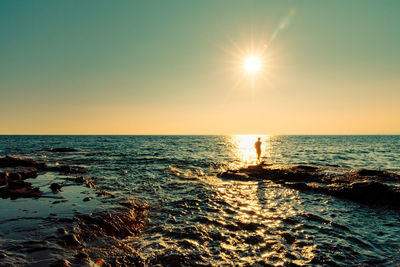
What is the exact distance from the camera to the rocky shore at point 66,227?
5.60 metres

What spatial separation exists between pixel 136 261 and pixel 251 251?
134 inches

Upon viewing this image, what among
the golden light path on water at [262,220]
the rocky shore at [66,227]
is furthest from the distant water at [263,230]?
the rocky shore at [66,227]

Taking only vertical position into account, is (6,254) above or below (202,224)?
above

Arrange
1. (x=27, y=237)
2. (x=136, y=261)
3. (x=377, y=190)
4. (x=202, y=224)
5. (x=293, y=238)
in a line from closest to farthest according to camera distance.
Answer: (x=136, y=261), (x=27, y=237), (x=293, y=238), (x=202, y=224), (x=377, y=190)

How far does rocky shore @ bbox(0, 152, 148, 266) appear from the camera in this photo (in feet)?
18.4

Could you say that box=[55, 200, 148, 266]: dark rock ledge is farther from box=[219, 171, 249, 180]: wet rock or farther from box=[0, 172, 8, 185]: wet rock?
box=[219, 171, 249, 180]: wet rock

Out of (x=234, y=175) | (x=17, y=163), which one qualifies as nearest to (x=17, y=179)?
(x=17, y=163)

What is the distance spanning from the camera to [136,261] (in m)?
5.77

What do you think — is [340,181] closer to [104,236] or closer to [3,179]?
[104,236]

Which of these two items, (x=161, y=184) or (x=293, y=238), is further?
(x=161, y=184)

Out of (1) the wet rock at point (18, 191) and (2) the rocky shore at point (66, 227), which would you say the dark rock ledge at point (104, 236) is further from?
(1) the wet rock at point (18, 191)

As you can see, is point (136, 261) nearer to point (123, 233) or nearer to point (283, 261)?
point (123, 233)

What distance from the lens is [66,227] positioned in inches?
288

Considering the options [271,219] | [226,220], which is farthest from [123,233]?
[271,219]
